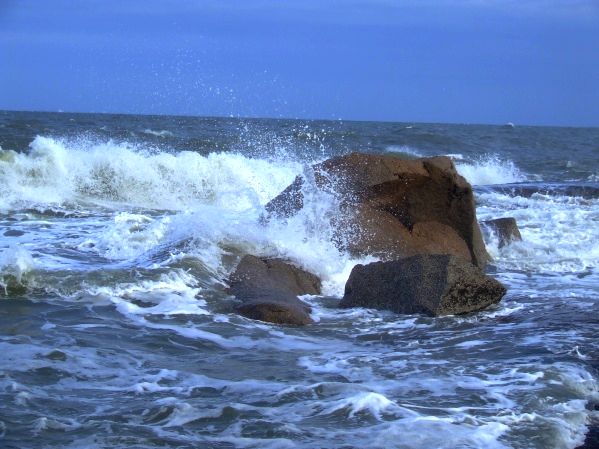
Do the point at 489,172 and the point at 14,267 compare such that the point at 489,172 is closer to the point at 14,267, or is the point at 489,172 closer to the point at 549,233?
the point at 549,233

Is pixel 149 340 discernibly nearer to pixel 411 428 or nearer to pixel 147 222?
pixel 411 428

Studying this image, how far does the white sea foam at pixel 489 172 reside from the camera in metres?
23.3

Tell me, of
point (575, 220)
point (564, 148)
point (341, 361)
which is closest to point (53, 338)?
point (341, 361)

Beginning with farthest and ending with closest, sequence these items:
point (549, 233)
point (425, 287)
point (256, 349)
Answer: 1. point (549, 233)
2. point (425, 287)
3. point (256, 349)

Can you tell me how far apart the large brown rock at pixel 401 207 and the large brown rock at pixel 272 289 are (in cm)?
97

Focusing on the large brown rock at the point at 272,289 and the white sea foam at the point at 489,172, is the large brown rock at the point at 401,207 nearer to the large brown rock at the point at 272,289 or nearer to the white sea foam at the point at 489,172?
the large brown rock at the point at 272,289

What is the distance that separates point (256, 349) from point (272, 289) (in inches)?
58.8

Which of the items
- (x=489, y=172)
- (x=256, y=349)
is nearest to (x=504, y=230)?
(x=256, y=349)

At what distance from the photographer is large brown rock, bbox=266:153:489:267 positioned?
887cm

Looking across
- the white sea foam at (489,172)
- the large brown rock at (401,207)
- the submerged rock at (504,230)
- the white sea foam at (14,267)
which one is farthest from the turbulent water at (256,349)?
the white sea foam at (489,172)

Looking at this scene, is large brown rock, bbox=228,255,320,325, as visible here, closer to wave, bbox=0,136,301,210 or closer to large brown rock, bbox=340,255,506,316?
large brown rock, bbox=340,255,506,316

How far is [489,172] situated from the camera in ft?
79.0

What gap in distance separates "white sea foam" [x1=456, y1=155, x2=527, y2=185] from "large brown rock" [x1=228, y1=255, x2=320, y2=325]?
1512cm

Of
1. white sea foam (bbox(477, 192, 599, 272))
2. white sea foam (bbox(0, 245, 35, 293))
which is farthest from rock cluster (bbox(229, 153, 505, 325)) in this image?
white sea foam (bbox(0, 245, 35, 293))
